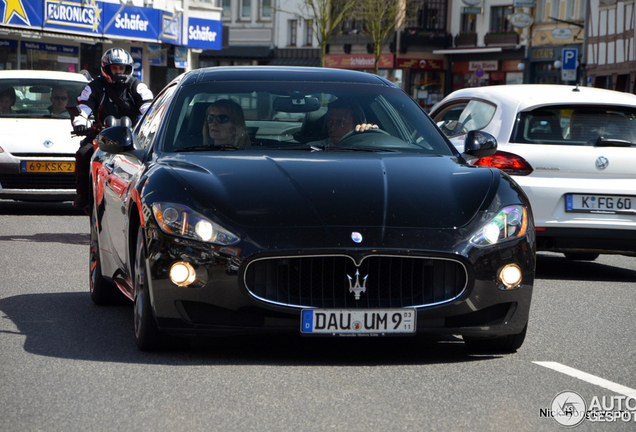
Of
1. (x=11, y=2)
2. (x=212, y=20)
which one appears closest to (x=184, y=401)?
(x=11, y=2)

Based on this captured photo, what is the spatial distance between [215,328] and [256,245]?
445 millimetres

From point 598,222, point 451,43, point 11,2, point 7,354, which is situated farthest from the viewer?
point 451,43

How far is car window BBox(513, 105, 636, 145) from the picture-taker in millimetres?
9469

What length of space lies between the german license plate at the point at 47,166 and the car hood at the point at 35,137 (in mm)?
149

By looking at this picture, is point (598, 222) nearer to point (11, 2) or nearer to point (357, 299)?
point (357, 299)

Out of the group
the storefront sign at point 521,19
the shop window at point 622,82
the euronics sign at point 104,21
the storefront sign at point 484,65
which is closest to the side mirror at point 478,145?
the euronics sign at point 104,21

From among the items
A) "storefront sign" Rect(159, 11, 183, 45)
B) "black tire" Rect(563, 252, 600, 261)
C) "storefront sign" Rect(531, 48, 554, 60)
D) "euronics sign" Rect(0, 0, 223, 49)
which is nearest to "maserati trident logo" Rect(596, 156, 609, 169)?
"black tire" Rect(563, 252, 600, 261)

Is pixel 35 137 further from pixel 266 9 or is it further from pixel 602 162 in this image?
pixel 266 9

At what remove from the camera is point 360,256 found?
5.17 m

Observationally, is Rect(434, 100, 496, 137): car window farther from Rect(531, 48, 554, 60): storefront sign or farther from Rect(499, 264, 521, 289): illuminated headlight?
Rect(531, 48, 554, 60): storefront sign

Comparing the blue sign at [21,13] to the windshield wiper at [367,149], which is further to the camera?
the blue sign at [21,13]

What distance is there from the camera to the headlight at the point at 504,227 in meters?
5.37

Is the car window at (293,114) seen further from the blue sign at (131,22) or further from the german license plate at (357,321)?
the blue sign at (131,22)

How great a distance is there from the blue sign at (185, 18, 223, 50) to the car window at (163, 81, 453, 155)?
36.6 meters
